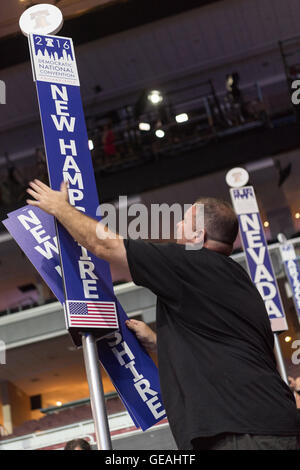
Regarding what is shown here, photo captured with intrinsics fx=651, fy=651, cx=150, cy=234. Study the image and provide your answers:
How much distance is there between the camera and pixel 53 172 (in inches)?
109

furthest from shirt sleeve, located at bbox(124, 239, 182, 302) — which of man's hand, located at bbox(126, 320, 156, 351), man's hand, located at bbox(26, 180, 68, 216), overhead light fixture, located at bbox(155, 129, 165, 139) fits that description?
overhead light fixture, located at bbox(155, 129, 165, 139)

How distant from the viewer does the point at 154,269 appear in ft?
7.46

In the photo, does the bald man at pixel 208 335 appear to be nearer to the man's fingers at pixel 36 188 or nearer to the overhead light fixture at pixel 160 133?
the man's fingers at pixel 36 188

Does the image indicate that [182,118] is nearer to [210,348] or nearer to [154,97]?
[154,97]

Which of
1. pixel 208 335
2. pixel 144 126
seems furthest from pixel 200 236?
pixel 144 126

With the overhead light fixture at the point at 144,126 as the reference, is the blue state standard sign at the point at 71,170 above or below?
below

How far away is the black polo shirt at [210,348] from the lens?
6.95 ft

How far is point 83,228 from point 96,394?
25.2 inches

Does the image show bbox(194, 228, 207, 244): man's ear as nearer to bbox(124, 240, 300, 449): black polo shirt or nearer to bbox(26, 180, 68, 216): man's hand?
bbox(124, 240, 300, 449): black polo shirt

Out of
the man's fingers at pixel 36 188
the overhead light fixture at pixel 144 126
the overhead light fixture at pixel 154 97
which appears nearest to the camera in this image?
the man's fingers at pixel 36 188

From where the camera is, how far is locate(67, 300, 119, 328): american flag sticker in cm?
257

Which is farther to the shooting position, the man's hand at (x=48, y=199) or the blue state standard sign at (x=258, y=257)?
the blue state standard sign at (x=258, y=257)

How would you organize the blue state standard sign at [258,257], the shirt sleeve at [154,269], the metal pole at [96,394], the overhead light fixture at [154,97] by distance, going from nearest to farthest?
the shirt sleeve at [154,269] < the metal pole at [96,394] < the blue state standard sign at [258,257] < the overhead light fixture at [154,97]

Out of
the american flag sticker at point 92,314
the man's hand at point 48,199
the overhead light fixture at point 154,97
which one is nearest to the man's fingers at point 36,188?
the man's hand at point 48,199
